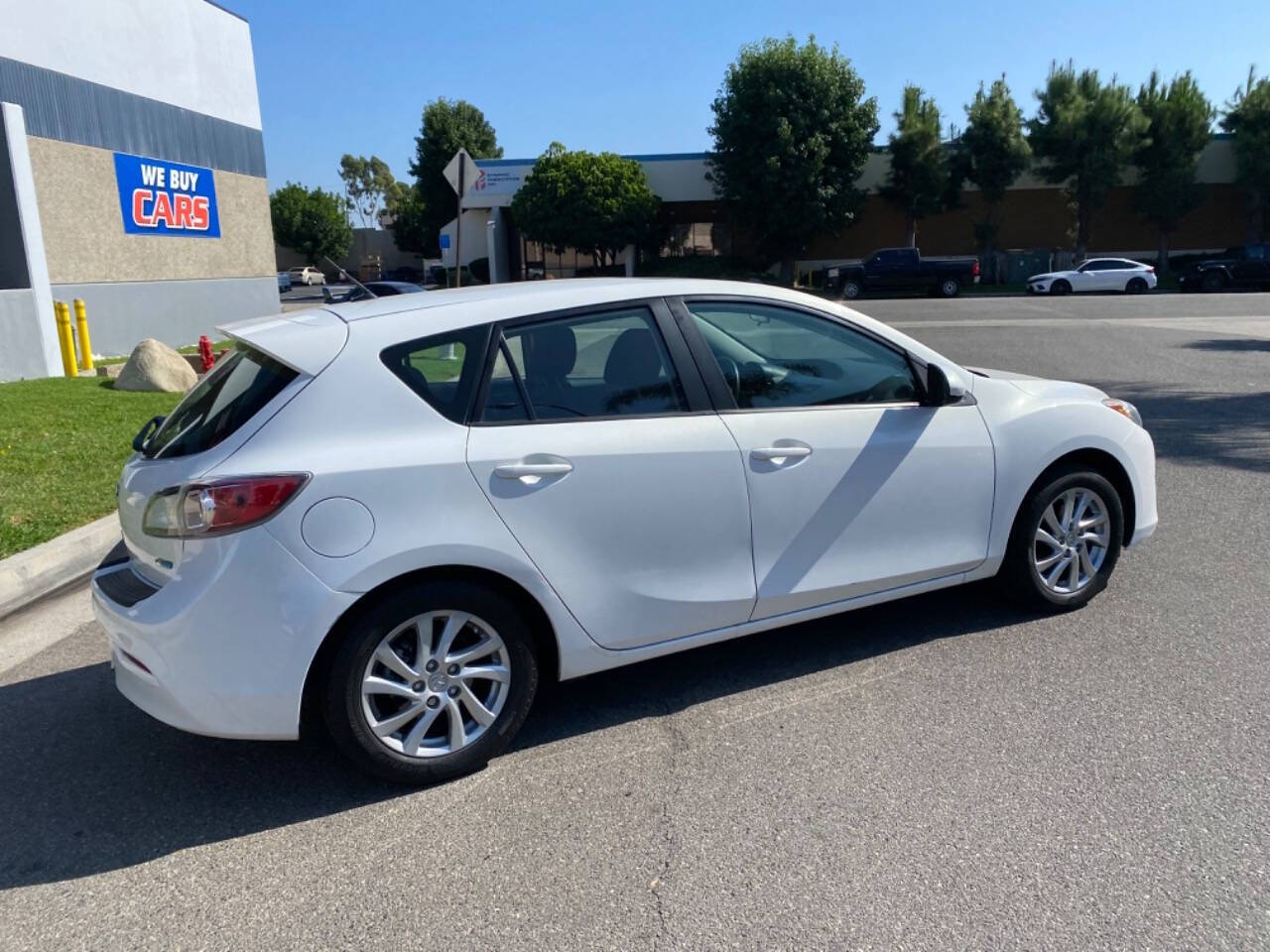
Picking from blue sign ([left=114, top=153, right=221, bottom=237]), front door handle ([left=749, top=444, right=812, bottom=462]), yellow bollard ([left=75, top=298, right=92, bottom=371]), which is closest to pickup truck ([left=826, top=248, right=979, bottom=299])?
blue sign ([left=114, top=153, right=221, bottom=237])

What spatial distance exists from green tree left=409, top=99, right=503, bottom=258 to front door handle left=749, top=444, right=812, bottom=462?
2385 inches

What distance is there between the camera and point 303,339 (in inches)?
A: 136

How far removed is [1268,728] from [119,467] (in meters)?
7.80

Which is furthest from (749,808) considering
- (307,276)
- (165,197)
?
(307,276)

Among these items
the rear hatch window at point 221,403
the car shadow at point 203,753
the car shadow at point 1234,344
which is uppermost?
the rear hatch window at point 221,403

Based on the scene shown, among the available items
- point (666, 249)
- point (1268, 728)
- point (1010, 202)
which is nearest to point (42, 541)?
point (1268, 728)

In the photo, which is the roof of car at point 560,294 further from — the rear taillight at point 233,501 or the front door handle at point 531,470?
the rear taillight at point 233,501

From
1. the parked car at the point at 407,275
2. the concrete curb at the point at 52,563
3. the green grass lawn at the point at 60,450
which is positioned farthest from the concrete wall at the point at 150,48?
the parked car at the point at 407,275

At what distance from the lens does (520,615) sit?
353cm

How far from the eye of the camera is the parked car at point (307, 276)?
236ft

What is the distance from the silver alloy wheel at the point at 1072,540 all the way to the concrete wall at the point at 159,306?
1668 cm

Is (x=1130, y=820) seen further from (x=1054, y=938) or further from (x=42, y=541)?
(x=42, y=541)

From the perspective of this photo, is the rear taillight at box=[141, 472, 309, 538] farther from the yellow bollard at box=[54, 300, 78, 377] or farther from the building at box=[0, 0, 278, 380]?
the yellow bollard at box=[54, 300, 78, 377]

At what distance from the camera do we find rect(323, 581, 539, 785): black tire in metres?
3.23
